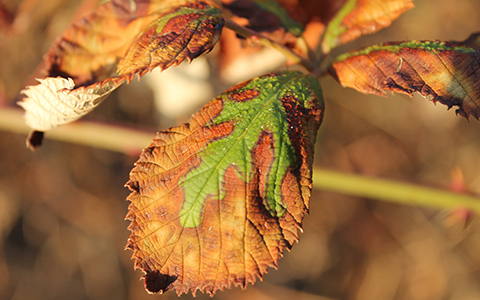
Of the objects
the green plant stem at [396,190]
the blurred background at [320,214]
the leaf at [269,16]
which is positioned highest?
the leaf at [269,16]

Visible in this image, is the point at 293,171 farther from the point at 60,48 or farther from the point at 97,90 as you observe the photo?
the point at 60,48

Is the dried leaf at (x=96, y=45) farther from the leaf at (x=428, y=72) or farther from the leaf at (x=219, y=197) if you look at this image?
the leaf at (x=428, y=72)

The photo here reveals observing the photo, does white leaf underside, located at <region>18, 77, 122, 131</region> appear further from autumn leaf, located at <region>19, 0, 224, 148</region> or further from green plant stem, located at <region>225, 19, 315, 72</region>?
green plant stem, located at <region>225, 19, 315, 72</region>

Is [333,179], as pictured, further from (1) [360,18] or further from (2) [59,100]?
(2) [59,100]

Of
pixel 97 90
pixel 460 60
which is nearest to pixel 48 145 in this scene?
pixel 97 90

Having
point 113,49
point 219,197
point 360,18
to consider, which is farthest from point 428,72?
point 113,49

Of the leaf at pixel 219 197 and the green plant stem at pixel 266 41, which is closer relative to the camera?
the leaf at pixel 219 197

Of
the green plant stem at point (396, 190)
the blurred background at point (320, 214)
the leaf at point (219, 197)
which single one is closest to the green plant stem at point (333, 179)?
the green plant stem at point (396, 190)
